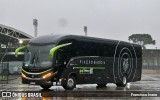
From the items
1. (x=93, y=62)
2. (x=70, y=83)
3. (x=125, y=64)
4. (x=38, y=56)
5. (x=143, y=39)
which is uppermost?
(x=143, y=39)

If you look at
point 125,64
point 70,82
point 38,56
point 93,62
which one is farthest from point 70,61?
point 125,64

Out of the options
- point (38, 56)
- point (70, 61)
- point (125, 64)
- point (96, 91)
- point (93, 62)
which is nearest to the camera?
point (38, 56)

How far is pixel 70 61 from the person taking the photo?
1952 centimetres

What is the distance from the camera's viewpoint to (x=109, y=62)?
23.2 m

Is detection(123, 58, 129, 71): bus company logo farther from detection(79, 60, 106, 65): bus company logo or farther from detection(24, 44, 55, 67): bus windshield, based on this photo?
detection(24, 44, 55, 67): bus windshield

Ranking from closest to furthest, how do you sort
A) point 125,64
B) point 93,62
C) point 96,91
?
1. point 96,91
2. point 93,62
3. point 125,64

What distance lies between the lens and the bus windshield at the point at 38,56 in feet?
61.5

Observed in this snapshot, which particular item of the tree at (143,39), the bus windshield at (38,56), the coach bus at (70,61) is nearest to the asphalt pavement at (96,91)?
the coach bus at (70,61)

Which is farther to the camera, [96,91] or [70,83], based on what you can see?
[70,83]

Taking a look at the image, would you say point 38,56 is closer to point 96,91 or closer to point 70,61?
point 70,61

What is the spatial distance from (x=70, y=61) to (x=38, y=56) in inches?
71.0

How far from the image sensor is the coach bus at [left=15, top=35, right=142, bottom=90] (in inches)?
736

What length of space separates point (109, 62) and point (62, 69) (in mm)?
5069

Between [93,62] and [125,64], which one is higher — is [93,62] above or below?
above
